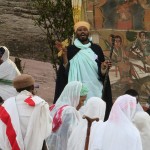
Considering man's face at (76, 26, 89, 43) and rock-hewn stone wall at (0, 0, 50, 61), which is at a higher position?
man's face at (76, 26, 89, 43)

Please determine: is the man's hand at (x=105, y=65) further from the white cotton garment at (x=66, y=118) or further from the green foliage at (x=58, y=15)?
the green foliage at (x=58, y=15)

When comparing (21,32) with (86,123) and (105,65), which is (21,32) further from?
(86,123)

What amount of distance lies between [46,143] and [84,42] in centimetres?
280

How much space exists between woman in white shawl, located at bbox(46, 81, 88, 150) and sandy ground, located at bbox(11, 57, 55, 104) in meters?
10.3

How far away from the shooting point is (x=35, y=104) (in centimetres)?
755

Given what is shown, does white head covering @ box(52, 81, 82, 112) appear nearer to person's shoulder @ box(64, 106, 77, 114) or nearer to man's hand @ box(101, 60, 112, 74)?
person's shoulder @ box(64, 106, 77, 114)

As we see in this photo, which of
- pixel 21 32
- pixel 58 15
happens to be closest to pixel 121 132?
pixel 58 15

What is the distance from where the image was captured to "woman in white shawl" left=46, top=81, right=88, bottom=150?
8.11 metres

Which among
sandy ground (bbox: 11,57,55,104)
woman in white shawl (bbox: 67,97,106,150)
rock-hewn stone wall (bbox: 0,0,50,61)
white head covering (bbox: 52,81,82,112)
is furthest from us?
rock-hewn stone wall (bbox: 0,0,50,61)

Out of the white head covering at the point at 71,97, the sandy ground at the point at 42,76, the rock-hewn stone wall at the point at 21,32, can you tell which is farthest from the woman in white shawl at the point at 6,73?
the rock-hewn stone wall at the point at 21,32

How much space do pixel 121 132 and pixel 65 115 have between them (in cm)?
121

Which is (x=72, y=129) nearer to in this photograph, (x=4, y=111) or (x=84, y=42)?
(x=4, y=111)

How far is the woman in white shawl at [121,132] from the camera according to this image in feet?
23.0

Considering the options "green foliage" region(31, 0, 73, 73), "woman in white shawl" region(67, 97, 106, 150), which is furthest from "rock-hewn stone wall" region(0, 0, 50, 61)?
"woman in white shawl" region(67, 97, 106, 150)
